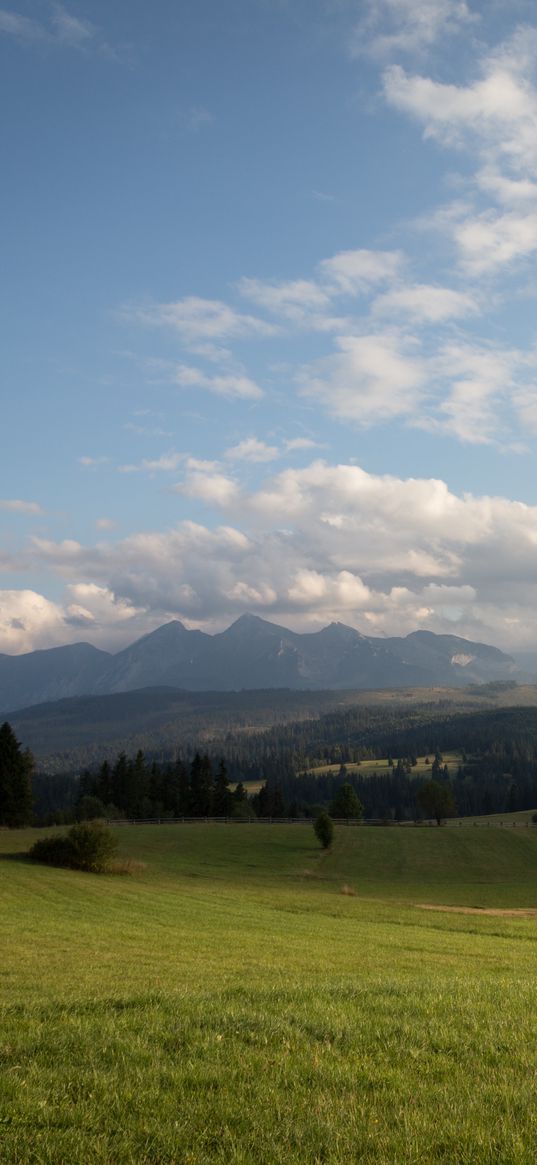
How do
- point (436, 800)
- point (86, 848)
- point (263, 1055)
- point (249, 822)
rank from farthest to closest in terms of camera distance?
point (436, 800) < point (249, 822) < point (86, 848) < point (263, 1055)

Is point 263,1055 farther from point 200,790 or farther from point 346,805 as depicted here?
point 200,790

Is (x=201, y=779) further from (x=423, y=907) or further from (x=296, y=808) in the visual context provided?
(x=423, y=907)

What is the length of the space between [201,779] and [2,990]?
116490 millimetres

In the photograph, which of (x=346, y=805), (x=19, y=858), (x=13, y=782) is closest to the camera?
(x=19, y=858)

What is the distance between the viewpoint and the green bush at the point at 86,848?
61312mm

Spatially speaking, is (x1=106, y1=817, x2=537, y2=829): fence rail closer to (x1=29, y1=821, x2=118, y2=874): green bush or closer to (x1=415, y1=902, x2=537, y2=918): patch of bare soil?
(x1=29, y1=821, x2=118, y2=874): green bush

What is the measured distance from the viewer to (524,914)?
1870 inches

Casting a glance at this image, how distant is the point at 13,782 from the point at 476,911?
67081 mm

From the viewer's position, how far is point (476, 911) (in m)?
48.2

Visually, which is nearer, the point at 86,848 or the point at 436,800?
the point at 86,848

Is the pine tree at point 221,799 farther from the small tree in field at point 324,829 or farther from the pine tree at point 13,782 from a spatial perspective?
the pine tree at point 13,782

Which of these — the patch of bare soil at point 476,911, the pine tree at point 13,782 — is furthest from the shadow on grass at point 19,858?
the patch of bare soil at point 476,911

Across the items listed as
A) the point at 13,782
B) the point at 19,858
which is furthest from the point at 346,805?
the point at 19,858

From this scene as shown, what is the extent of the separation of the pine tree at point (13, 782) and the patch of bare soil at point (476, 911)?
203 ft
